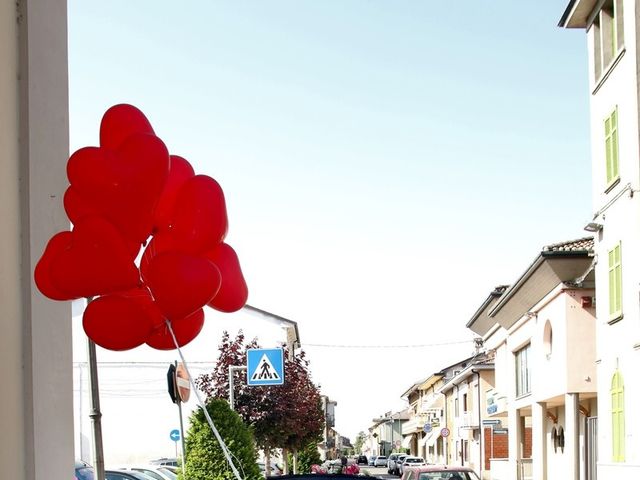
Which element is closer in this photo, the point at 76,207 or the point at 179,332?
the point at 76,207

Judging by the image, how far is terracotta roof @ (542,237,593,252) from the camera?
1042 inches

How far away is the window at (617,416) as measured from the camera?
21.2 m

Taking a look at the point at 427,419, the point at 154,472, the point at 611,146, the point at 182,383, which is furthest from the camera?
the point at 427,419

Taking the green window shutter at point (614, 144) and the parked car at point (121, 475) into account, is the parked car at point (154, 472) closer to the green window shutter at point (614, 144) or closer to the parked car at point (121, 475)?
the parked car at point (121, 475)

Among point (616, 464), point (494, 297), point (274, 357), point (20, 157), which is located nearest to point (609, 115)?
point (616, 464)

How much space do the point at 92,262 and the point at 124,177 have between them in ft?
1.26

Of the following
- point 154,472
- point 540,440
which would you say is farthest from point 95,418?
point 540,440

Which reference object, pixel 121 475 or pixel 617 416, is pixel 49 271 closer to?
pixel 121 475

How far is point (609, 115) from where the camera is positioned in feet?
71.8

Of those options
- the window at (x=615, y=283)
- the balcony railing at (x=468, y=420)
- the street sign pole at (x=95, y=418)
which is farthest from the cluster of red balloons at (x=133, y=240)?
the balcony railing at (x=468, y=420)

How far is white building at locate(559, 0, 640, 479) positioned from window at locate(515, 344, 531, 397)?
410 inches

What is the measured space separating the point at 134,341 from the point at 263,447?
21.8 m

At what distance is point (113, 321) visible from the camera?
4359mm

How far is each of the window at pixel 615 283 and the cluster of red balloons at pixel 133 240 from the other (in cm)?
1794
